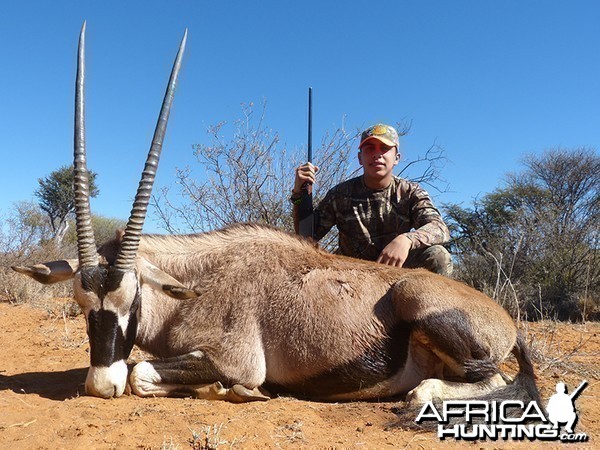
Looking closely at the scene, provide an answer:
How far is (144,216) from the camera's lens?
414 cm

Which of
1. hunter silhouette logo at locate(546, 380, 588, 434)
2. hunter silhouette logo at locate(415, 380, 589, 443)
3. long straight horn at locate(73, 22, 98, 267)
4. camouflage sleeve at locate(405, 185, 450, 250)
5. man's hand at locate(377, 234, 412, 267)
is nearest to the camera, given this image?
hunter silhouette logo at locate(415, 380, 589, 443)

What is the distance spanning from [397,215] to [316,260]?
1711 mm

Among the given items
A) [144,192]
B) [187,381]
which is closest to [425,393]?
[187,381]

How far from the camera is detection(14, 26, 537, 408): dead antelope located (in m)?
3.81

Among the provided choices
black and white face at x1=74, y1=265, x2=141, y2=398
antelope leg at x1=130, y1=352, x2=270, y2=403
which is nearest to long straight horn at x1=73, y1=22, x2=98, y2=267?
black and white face at x1=74, y1=265, x2=141, y2=398

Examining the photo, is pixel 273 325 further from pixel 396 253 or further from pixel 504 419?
pixel 504 419

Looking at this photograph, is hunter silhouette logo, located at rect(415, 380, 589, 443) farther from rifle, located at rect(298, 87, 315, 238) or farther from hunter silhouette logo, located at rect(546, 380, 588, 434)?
rifle, located at rect(298, 87, 315, 238)

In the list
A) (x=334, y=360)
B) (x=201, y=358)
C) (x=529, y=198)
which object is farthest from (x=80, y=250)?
(x=529, y=198)

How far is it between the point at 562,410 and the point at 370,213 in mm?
2925

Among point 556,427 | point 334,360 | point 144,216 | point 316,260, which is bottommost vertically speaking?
point 556,427

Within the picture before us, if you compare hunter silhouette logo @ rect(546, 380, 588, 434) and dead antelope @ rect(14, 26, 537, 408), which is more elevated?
dead antelope @ rect(14, 26, 537, 408)

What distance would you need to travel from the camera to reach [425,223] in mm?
5422

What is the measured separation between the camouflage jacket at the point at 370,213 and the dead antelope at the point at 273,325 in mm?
1510

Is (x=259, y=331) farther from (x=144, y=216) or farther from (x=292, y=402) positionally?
(x=144, y=216)
